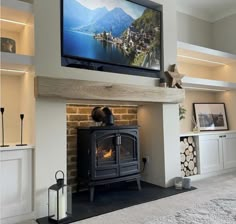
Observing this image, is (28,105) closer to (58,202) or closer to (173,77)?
(58,202)

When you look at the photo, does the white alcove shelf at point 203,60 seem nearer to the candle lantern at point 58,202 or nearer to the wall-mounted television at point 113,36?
the wall-mounted television at point 113,36

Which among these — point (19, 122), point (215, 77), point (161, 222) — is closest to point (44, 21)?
point (19, 122)

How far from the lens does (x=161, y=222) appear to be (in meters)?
2.32

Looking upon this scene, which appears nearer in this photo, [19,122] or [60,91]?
[60,91]

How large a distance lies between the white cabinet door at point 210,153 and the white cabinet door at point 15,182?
9.34 ft

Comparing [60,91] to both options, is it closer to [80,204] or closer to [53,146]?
[53,146]

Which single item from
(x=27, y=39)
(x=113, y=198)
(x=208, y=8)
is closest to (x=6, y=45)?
(x=27, y=39)

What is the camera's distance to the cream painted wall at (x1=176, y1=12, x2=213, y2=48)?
500cm

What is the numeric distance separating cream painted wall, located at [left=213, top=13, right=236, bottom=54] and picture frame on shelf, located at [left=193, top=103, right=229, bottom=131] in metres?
1.34

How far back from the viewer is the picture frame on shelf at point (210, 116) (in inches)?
190

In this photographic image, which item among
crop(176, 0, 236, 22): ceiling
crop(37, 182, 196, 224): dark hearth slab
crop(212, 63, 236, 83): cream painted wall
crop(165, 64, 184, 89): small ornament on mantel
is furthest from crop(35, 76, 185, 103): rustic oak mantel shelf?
crop(176, 0, 236, 22): ceiling

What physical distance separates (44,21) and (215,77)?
410 centimetres

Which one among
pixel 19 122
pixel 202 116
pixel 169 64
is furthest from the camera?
pixel 202 116

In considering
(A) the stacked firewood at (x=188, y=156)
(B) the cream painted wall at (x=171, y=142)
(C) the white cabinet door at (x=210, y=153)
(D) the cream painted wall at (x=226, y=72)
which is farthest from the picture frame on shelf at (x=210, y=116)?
(B) the cream painted wall at (x=171, y=142)
